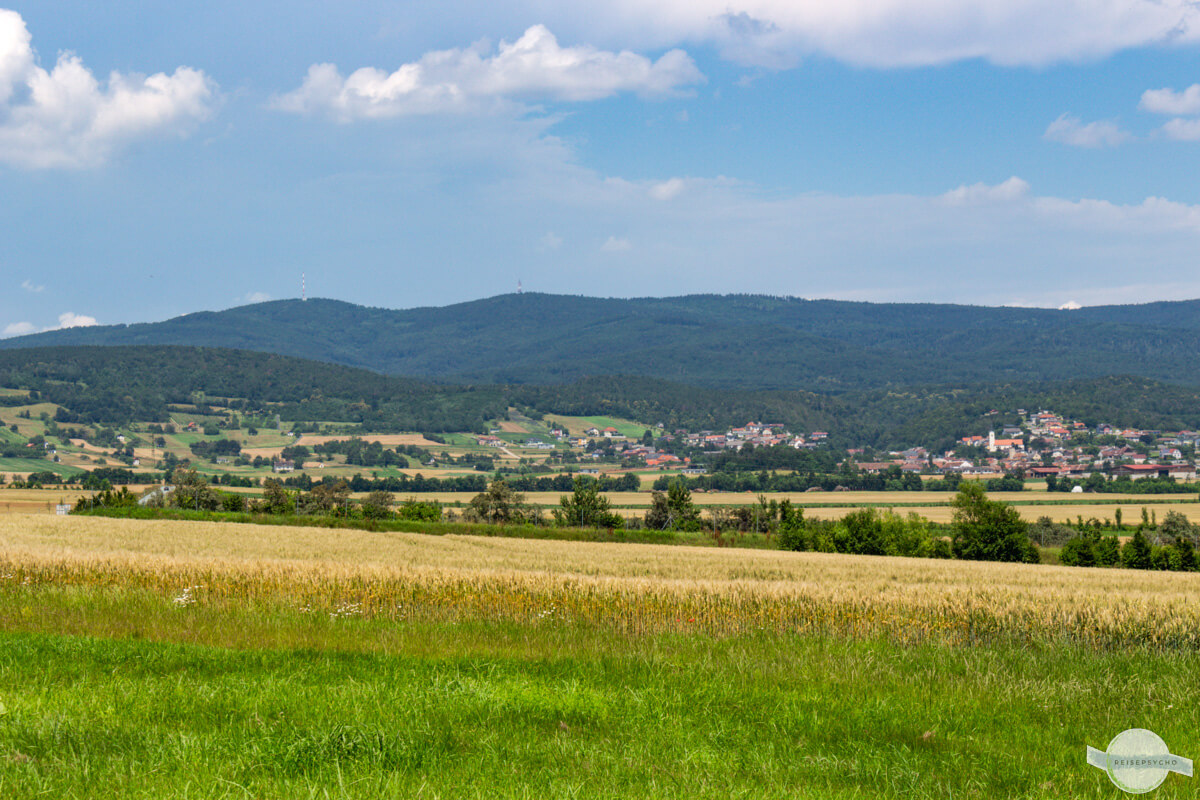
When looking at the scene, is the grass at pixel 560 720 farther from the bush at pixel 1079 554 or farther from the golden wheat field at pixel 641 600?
the bush at pixel 1079 554

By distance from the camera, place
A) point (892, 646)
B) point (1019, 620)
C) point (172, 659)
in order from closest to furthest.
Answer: point (172, 659) < point (892, 646) < point (1019, 620)

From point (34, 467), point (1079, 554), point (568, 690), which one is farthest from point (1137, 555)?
point (34, 467)

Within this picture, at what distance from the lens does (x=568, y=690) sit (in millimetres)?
8438

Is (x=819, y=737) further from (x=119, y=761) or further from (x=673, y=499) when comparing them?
(x=673, y=499)

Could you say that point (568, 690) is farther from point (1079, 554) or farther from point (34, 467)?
point (34, 467)

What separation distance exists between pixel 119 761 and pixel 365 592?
37.7 ft

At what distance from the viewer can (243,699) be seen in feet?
25.9

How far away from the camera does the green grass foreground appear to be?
6.00 metres

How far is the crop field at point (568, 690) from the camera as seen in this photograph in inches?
243

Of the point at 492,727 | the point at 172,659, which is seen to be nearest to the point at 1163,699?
the point at 492,727

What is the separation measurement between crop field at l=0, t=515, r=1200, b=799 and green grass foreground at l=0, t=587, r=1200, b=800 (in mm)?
31
